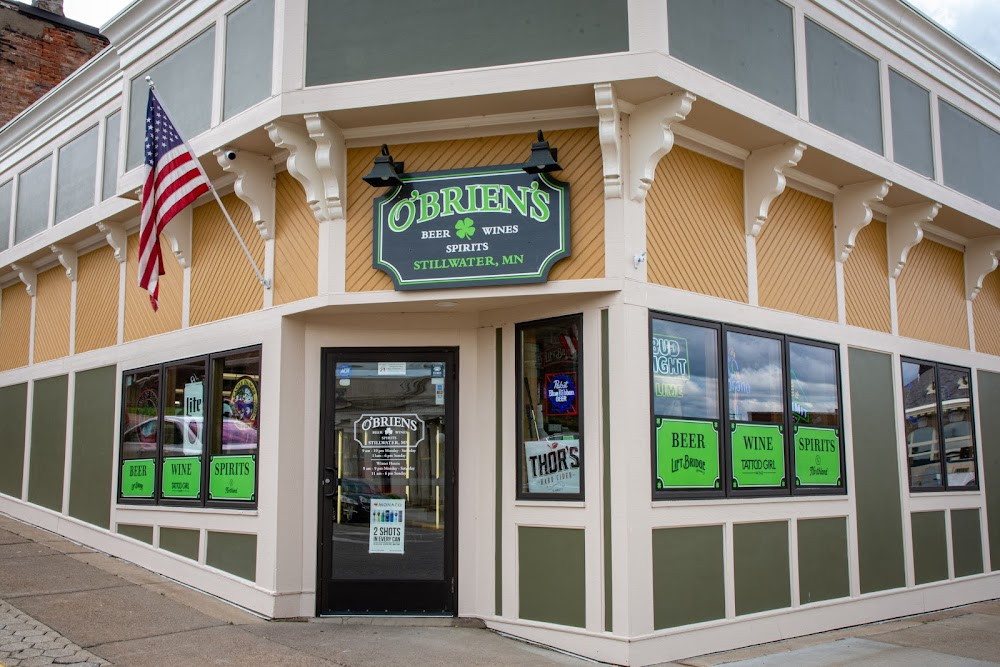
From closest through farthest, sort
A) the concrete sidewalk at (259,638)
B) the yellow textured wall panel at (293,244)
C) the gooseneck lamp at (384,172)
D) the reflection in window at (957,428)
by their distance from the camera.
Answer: the concrete sidewalk at (259,638), the gooseneck lamp at (384,172), the yellow textured wall panel at (293,244), the reflection in window at (957,428)

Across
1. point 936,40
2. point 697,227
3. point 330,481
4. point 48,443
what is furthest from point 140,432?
point 936,40

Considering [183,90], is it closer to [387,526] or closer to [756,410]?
[387,526]

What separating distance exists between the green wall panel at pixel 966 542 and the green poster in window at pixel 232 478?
815 centimetres

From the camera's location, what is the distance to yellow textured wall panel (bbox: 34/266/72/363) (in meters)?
13.4

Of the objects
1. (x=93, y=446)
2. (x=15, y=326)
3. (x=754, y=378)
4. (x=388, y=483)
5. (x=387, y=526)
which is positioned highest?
(x=15, y=326)

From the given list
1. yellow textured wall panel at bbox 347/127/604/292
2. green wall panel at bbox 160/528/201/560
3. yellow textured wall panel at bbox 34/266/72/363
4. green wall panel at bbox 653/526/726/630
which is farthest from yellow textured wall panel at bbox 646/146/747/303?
yellow textured wall panel at bbox 34/266/72/363

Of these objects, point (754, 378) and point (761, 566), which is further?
point (754, 378)

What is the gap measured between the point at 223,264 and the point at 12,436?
666 centimetres

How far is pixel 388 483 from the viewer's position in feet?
28.4

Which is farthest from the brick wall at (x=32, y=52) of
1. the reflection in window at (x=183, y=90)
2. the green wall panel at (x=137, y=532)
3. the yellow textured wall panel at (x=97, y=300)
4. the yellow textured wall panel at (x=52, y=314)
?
the green wall panel at (x=137, y=532)

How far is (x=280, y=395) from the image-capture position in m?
8.68

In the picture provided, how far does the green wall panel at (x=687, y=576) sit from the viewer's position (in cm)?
761

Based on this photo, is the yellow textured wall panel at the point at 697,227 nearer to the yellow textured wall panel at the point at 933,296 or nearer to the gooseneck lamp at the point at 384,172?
the gooseneck lamp at the point at 384,172

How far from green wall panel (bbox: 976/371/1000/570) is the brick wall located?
16806 mm
